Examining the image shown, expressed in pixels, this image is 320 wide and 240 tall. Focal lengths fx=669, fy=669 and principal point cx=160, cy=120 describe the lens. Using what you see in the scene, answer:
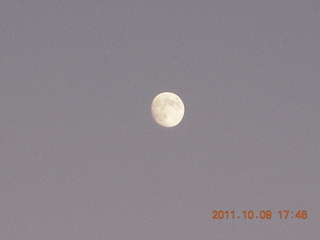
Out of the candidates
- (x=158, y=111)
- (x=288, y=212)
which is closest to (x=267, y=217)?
(x=288, y=212)

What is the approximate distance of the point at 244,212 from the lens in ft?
331

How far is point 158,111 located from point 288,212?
28090 millimetres

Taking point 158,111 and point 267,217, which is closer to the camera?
point 267,217

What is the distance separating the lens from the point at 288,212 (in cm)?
9994

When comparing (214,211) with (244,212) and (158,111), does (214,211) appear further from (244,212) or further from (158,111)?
(158,111)

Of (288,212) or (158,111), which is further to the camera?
(158,111)

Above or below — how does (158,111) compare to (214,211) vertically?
above

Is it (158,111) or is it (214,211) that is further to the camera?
(158,111)

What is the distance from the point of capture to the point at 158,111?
113 meters

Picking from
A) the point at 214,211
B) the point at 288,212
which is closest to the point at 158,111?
the point at 214,211

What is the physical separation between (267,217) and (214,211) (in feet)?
27.7

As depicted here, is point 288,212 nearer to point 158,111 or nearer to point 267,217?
point 267,217

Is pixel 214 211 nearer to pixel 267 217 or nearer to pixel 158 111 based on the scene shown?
pixel 267 217

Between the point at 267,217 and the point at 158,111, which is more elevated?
the point at 158,111
